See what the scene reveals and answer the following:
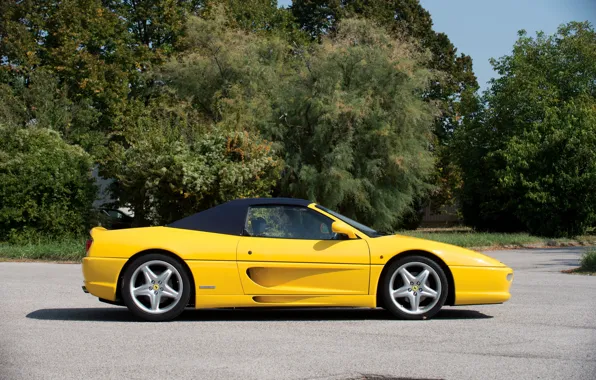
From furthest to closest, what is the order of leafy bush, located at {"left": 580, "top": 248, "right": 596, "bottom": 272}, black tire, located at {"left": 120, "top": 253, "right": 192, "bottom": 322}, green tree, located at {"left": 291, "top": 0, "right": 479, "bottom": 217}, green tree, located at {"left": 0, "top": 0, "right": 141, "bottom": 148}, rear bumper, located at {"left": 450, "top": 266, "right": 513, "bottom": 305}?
green tree, located at {"left": 291, "top": 0, "right": 479, "bottom": 217}
green tree, located at {"left": 0, "top": 0, "right": 141, "bottom": 148}
leafy bush, located at {"left": 580, "top": 248, "right": 596, "bottom": 272}
rear bumper, located at {"left": 450, "top": 266, "right": 513, "bottom": 305}
black tire, located at {"left": 120, "top": 253, "right": 192, "bottom": 322}

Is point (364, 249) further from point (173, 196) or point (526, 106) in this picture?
point (526, 106)

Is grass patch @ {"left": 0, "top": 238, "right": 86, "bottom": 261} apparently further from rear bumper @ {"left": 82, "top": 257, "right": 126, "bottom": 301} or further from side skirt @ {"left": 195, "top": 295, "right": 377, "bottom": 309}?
side skirt @ {"left": 195, "top": 295, "right": 377, "bottom": 309}

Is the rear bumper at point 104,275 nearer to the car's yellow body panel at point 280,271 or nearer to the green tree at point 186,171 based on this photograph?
the car's yellow body panel at point 280,271

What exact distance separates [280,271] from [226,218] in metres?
0.93

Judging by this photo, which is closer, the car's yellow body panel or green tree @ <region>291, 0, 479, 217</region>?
the car's yellow body panel

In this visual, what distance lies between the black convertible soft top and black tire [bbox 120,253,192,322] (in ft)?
1.79

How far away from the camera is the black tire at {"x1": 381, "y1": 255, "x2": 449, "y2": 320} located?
837 cm

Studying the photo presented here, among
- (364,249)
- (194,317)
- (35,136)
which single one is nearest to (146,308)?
(194,317)

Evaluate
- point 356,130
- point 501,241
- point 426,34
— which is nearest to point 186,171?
point 356,130

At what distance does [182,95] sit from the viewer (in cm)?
3312

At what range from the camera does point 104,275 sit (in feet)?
27.5

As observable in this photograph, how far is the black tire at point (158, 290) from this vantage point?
8289 mm

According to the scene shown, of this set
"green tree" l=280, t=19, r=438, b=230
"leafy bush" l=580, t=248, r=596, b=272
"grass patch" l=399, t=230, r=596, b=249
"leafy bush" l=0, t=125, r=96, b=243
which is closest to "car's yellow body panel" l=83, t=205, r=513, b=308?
"leafy bush" l=580, t=248, r=596, b=272

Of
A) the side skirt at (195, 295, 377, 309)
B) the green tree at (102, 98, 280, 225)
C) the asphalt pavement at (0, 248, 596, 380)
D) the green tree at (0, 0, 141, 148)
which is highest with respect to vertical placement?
the green tree at (0, 0, 141, 148)
